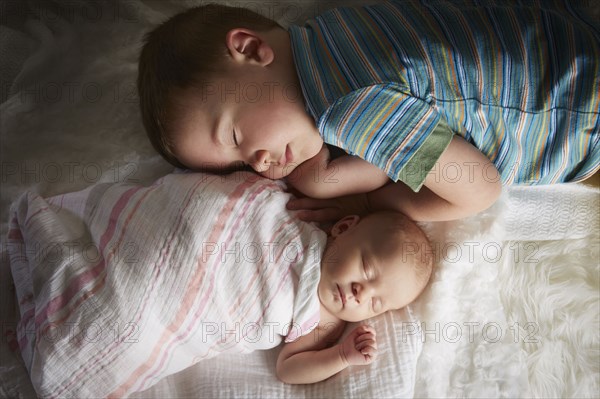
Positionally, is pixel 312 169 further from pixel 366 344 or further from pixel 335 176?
pixel 366 344

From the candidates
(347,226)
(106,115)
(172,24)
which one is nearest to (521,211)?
(347,226)

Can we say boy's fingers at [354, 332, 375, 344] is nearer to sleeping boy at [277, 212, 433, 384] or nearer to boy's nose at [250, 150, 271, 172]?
sleeping boy at [277, 212, 433, 384]

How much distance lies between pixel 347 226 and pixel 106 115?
2.23 feet

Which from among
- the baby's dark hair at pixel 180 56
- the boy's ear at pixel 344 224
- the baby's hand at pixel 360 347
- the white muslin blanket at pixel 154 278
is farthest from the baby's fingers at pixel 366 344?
the baby's dark hair at pixel 180 56

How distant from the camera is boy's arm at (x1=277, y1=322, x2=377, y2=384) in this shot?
104cm

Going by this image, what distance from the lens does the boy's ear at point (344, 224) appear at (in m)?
1.15

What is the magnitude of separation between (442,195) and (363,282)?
0.80 feet

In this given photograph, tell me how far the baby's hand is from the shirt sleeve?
13.3 inches

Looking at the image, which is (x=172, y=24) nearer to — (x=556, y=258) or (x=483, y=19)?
(x=483, y=19)

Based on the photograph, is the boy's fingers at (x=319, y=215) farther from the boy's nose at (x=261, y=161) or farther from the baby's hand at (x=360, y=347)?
the baby's hand at (x=360, y=347)

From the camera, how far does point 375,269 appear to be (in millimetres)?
1062

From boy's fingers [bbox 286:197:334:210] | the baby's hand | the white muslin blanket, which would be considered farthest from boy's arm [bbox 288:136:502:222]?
the baby's hand

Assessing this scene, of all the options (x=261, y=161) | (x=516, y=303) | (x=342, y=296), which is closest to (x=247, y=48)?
(x=261, y=161)

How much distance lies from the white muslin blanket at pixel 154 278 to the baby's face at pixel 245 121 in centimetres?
9
